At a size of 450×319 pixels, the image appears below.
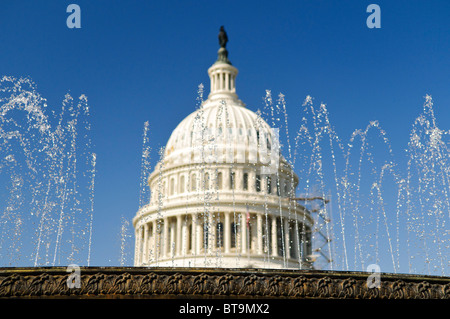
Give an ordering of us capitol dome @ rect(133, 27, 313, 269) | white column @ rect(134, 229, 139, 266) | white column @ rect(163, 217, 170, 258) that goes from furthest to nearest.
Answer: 1. white column @ rect(134, 229, 139, 266)
2. white column @ rect(163, 217, 170, 258)
3. us capitol dome @ rect(133, 27, 313, 269)

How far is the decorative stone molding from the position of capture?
1093 centimetres

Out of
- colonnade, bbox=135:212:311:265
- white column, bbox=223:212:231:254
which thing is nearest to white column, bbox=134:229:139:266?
colonnade, bbox=135:212:311:265

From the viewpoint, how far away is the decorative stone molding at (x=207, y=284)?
35.9 feet

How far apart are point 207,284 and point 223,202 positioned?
4605 cm

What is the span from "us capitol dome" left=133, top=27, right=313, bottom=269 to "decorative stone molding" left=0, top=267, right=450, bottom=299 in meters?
41.5

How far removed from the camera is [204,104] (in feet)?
236

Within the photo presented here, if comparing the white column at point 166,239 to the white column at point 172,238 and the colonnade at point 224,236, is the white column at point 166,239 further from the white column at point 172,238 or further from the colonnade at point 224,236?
the white column at point 172,238

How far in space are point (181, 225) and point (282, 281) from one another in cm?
4747

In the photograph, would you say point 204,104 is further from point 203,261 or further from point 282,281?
point 282,281

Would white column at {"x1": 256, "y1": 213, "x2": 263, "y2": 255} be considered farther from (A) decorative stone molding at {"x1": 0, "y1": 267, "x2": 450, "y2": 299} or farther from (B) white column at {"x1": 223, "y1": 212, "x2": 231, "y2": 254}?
(A) decorative stone molding at {"x1": 0, "y1": 267, "x2": 450, "y2": 299}

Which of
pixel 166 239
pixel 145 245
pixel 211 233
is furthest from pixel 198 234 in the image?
pixel 145 245

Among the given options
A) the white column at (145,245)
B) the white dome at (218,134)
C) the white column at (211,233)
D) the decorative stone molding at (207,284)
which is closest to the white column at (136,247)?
the white column at (145,245)

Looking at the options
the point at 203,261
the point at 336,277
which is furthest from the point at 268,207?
the point at 336,277

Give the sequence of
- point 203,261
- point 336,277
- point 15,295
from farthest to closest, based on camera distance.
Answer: point 203,261 < point 336,277 < point 15,295
